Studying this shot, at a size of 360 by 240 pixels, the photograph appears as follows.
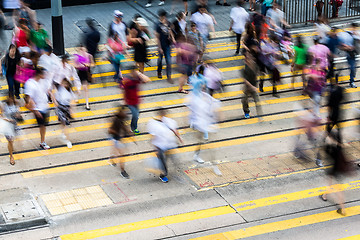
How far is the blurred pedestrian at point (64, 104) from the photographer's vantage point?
49.2ft

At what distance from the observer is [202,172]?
13.9 meters

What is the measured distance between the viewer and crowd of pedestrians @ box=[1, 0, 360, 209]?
1384 centimetres

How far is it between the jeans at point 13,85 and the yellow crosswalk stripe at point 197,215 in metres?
6.60

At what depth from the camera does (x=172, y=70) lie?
19875 mm

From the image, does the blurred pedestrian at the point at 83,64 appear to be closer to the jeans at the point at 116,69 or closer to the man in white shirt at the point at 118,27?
the jeans at the point at 116,69

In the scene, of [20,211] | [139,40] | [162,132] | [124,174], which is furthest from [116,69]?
[20,211]

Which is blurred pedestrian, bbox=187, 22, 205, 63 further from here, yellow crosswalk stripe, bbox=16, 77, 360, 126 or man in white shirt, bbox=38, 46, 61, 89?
man in white shirt, bbox=38, 46, 61, 89

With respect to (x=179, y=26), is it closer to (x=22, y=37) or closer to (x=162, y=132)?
(x=22, y=37)

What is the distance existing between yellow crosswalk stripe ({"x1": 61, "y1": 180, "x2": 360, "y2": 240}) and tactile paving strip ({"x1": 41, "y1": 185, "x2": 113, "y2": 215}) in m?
0.88

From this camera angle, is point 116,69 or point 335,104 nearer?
point 335,104

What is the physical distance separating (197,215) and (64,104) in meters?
4.53

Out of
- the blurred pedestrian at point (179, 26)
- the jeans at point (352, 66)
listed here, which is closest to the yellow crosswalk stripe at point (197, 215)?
the jeans at point (352, 66)

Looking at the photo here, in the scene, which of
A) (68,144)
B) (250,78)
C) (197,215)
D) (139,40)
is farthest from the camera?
(139,40)

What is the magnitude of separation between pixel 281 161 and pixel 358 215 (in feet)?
8.24
